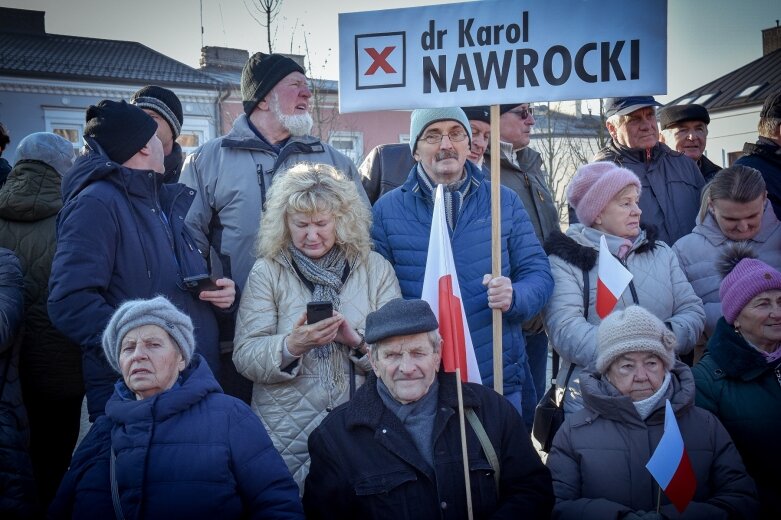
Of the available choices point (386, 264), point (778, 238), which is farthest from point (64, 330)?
point (778, 238)

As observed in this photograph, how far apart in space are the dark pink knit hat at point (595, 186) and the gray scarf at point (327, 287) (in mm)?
1377

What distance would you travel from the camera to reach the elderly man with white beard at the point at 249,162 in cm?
465

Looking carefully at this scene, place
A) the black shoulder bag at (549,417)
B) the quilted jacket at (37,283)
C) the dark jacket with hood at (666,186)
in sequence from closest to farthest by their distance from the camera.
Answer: the black shoulder bag at (549,417) → the quilted jacket at (37,283) → the dark jacket with hood at (666,186)

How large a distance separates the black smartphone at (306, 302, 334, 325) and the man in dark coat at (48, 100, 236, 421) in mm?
580

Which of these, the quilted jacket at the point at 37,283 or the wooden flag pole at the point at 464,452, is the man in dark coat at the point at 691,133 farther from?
the quilted jacket at the point at 37,283

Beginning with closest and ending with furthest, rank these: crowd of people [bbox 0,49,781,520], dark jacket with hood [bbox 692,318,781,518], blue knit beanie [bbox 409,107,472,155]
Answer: crowd of people [bbox 0,49,781,520], dark jacket with hood [bbox 692,318,781,518], blue knit beanie [bbox 409,107,472,155]

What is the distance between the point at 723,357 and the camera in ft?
12.8

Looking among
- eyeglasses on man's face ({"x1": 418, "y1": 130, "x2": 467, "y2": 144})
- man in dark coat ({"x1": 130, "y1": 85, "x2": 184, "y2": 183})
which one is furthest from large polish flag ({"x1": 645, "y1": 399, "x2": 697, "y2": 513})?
man in dark coat ({"x1": 130, "y1": 85, "x2": 184, "y2": 183})

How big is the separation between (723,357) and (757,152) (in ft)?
7.05

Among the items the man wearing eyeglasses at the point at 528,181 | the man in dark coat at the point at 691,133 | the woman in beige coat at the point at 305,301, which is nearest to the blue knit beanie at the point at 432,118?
the woman in beige coat at the point at 305,301

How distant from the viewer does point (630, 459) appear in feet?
11.4

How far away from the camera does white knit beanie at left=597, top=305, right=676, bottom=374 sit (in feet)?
11.8

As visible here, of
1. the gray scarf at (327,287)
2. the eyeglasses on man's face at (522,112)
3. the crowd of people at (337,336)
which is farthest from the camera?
the eyeglasses on man's face at (522,112)

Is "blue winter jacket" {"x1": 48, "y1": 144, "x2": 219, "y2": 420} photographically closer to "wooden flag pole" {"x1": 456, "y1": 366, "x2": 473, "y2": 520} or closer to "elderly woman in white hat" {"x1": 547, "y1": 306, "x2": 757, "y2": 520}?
"wooden flag pole" {"x1": 456, "y1": 366, "x2": 473, "y2": 520}
